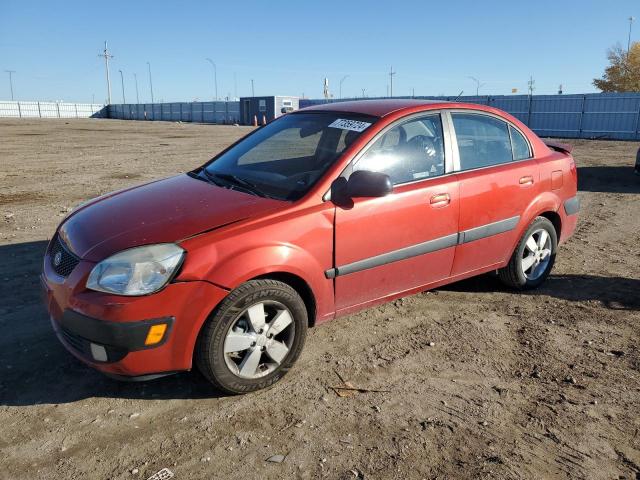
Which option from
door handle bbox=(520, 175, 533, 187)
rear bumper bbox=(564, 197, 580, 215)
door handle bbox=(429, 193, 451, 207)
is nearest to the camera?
door handle bbox=(429, 193, 451, 207)

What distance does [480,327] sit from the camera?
13.7 ft

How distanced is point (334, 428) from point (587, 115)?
2750cm

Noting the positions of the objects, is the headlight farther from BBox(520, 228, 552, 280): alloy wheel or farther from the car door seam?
BBox(520, 228, 552, 280): alloy wheel

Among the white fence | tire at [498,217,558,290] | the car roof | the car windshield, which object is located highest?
the white fence

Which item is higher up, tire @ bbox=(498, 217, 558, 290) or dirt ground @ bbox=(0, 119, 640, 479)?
tire @ bbox=(498, 217, 558, 290)

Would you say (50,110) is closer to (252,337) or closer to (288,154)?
(288,154)

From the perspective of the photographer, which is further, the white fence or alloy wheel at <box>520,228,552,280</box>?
the white fence

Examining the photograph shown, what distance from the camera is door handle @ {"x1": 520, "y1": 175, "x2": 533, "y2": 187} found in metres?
4.50

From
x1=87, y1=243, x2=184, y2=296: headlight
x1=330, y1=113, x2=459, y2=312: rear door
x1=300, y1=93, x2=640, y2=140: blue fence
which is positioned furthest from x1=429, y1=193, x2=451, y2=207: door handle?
x1=300, y1=93, x2=640, y2=140: blue fence

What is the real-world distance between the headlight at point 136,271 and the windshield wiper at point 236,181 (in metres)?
0.82

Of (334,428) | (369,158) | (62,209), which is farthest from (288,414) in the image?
(62,209)

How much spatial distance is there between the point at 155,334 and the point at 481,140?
302 cm

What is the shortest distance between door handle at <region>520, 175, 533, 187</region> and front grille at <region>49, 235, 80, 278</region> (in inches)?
137

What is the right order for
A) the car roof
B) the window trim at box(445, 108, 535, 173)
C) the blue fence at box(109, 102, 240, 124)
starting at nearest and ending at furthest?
the car roof < the window trim at box(445, 108, 535, 173) < the blue fence at box(109, 102, 240, 124)
